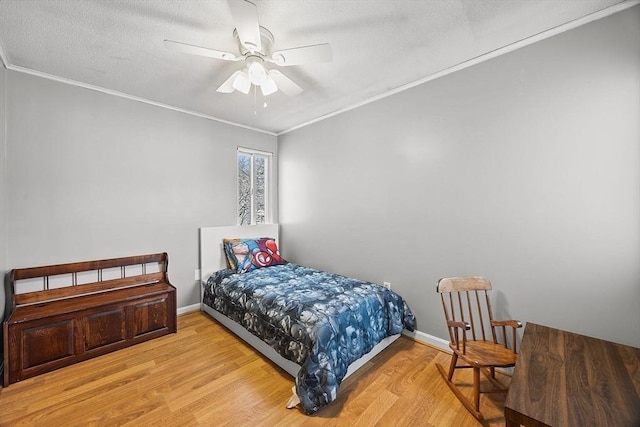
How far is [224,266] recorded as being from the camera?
349 cm

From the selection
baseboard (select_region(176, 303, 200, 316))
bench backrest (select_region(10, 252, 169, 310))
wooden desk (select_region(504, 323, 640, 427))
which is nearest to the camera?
wooden desk (select_region(504, 323, 640, 427))

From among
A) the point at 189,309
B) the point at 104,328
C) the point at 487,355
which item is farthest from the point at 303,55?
the point at 189,309

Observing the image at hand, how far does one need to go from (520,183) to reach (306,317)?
196cm

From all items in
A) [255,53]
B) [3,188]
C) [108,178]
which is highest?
[255,53]

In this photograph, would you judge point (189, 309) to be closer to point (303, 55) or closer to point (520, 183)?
point (303, 55)

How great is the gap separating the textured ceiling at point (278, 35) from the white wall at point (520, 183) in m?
0.29

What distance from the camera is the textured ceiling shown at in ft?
5.26

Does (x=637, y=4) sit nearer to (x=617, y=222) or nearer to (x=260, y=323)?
(x=617, y=222)

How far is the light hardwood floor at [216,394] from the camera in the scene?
1.64 metres

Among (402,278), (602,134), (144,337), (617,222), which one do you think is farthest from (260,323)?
(602,134)

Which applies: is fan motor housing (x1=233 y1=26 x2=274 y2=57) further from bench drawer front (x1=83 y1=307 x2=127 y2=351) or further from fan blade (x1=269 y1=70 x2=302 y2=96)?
bench drawer front (x1=83 y1=307 x2=127 y2=351)

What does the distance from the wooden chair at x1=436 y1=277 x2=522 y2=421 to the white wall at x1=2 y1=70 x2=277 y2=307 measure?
2939 millimetres

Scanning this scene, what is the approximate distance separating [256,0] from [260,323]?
2.41 m

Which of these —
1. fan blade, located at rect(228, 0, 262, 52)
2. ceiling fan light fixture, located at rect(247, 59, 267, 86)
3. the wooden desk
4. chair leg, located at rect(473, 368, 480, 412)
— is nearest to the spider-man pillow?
ceiling fan light fixture, located at rect(247, 59, 267, 86)
